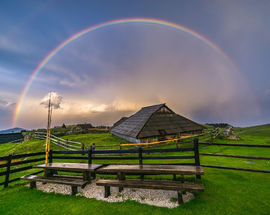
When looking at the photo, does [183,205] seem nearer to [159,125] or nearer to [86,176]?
[86,176]

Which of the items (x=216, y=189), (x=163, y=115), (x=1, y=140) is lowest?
(x=1, y=140)

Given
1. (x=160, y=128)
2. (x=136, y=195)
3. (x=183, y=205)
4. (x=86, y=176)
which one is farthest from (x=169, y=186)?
(x=160, y=128)

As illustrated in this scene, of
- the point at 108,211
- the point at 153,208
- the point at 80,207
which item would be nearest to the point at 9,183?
the point at 80,207

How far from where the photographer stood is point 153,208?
151 inches

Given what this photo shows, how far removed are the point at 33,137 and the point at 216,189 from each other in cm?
3576

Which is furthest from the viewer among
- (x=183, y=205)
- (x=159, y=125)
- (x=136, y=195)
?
(x=159, y=125)

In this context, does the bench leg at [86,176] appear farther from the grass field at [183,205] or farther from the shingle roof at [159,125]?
the shingle roof at [159,125]

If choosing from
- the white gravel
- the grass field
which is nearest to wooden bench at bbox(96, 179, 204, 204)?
the white gravel

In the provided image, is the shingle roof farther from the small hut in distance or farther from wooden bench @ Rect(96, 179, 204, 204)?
wooden bench @ Rect(96, 179, 204, 204)

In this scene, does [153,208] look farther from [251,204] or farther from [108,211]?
[251,204]

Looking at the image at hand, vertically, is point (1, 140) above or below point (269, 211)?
below

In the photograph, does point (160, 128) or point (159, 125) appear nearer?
point (160, 128)

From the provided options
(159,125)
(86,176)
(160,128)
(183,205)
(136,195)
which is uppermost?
(159,125)

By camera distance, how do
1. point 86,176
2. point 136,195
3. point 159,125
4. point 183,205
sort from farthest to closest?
point 159,125, point 86,176, point 136,195, point 183,205
